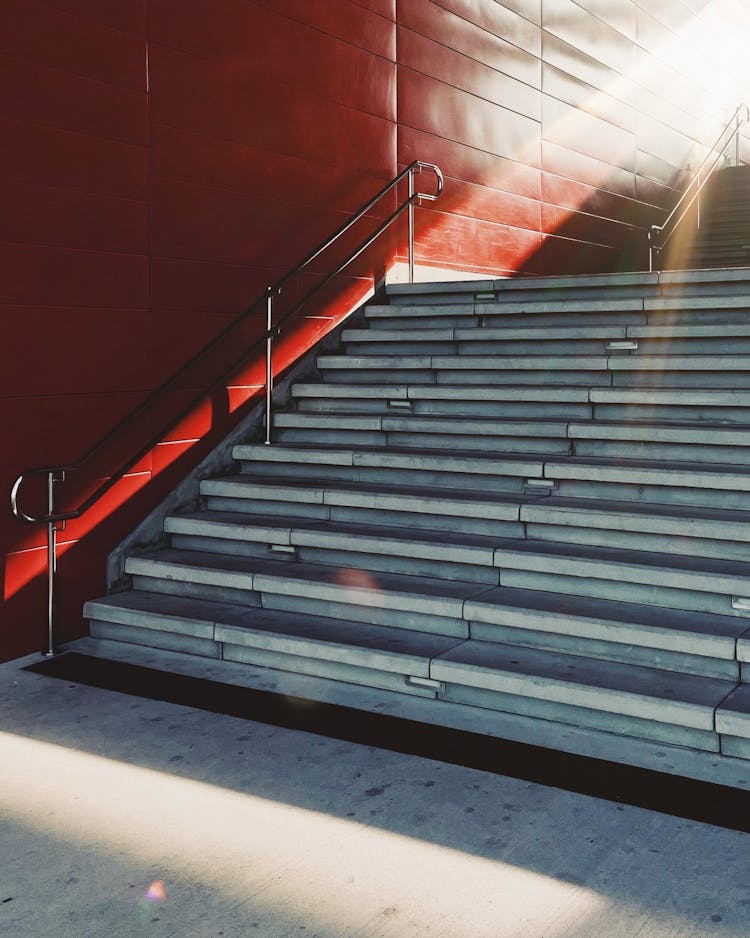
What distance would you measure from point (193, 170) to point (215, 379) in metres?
1.24

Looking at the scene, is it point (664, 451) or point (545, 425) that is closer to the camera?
point (664, 451)

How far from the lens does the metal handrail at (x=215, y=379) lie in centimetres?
504

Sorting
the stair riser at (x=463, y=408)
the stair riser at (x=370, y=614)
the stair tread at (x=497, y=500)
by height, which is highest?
the stair riser at (x=463, y=408)

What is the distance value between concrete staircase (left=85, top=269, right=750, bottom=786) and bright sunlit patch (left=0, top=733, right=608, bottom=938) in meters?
0.97

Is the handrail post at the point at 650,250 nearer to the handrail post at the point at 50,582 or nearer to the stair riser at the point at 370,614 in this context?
the stair riser at the point at 370,614

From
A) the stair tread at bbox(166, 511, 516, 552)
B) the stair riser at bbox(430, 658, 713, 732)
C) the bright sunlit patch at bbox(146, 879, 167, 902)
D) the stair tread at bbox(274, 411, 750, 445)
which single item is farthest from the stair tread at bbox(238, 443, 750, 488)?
the bright sunlit patch at bbox(146, 879, 167, 902)

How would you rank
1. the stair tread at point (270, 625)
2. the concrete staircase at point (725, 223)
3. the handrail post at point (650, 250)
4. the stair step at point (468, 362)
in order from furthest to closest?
the handrail post at point (650, 250) → the concrete staircase at point (725, 223) → the stair step at point (468, 362) → the stair tread at point (270, 625)

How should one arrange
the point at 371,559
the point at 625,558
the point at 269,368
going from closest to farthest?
1. the point at 625,558
2. the point at 371,559
3. the point at 269,368

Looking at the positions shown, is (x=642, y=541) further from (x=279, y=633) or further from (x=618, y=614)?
(x=279, y=633)

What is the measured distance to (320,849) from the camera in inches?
121

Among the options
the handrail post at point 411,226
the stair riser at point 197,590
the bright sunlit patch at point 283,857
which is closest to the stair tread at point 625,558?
the stair riser at point 197,590

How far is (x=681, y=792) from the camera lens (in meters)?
3.41

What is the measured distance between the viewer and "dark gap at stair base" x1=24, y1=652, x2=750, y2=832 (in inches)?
132

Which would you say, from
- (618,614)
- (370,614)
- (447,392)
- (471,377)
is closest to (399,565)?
(370,614)
